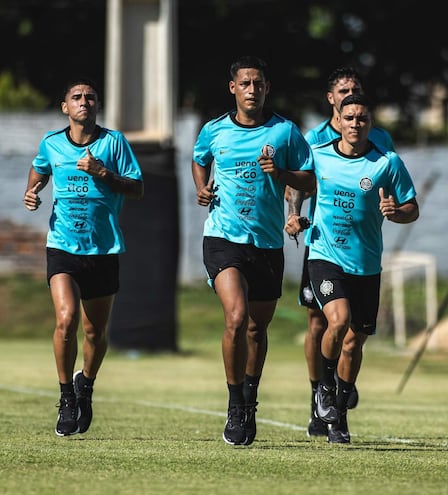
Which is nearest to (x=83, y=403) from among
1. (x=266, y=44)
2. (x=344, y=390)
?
(x=344, y=390)

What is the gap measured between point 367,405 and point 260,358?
15.0ft

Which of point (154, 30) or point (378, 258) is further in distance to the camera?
point (154, 30)

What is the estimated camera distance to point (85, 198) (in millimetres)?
9852

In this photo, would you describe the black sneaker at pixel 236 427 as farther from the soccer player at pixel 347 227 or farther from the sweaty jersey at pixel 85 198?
the sweaty jersey at pixel 85 198

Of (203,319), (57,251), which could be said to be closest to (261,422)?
(57,251)

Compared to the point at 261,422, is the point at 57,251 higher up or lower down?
higher up

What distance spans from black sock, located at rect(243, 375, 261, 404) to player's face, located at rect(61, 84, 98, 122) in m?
2.02

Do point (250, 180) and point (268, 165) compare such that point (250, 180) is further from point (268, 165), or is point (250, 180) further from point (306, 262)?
point (306, 262)

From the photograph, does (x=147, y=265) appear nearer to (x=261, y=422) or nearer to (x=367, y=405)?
(x=367, y=405)

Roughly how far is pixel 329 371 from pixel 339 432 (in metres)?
0.46

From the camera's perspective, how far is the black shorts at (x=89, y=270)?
9852 millimetres

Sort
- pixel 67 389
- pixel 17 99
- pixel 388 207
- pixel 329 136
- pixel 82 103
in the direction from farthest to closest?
pixel 17 99 → pixel 329 136 → pixel 82 103 → pixel 67 389 → pixel 388 207

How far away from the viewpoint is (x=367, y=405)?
1429 cm

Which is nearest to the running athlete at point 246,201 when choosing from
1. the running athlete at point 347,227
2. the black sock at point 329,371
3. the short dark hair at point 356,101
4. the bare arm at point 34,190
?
the running athlete at point 347,227
